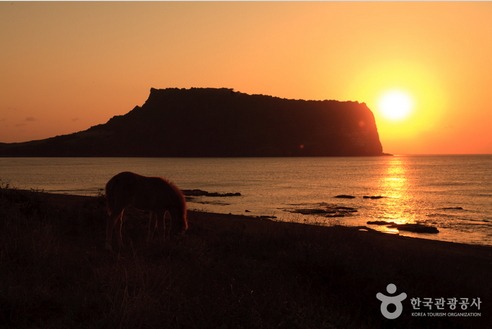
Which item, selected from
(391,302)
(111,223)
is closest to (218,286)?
(391,302)

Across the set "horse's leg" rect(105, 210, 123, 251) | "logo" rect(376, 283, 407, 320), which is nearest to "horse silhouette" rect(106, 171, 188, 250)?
"horse's leg" rect(105, 210, 123, 251)

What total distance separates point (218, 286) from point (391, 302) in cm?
286

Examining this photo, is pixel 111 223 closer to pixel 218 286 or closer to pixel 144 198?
pixel 144 198

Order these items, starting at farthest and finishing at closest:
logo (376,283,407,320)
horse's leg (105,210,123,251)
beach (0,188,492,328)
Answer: horse's leg (105,210,123,251)
logo (376,283,407,320)
beach (0,188,492,328)

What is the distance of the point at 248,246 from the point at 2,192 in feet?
28.3

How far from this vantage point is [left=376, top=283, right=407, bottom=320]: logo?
755 cm

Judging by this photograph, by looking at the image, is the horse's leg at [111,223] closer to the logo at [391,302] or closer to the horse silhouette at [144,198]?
the horse silhouette at [144,198]

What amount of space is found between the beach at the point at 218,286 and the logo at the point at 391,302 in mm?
73

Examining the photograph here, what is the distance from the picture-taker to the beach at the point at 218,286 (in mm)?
A: 5984

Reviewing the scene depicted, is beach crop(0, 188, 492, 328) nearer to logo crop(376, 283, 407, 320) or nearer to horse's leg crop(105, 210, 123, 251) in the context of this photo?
logo crop(376, 283, 407, 320)

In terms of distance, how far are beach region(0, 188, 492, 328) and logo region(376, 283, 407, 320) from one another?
7 cm

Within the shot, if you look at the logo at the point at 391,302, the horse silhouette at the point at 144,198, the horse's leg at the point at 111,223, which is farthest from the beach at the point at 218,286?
the horse silhouette at the point at 144,198

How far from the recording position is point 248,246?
1170 cm

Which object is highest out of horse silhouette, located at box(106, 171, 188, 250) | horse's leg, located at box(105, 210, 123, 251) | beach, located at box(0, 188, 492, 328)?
horse silhouette, located at box(106, 171, 188, 250)
